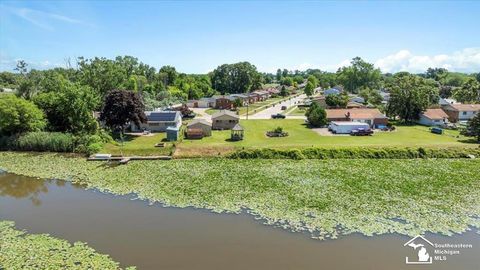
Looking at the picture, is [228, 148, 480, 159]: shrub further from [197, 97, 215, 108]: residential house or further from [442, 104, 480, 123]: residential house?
[197, 97, 215, 108]: residential house

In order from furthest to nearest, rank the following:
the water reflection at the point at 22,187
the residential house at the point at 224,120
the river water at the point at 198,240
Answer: the residential house at the point at 224,120 < the water reflection at the point at 22,187 < the river water at the point at 198,240

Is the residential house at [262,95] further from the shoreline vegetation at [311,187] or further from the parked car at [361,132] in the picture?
the shoreline vegetation at [311,187]

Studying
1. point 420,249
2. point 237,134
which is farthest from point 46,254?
point 237,134

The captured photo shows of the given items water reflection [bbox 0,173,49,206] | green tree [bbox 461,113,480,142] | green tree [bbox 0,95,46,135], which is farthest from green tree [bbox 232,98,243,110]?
water reflection [bbox 0,173,49,206]

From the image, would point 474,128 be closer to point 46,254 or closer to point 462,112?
point 462,112

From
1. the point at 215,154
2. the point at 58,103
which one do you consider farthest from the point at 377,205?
the point at 58,103

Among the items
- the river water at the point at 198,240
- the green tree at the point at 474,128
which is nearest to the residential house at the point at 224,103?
the green tree at the point at 474,128

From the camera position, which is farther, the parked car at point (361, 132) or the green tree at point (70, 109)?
the parked car at point (361, 132)
